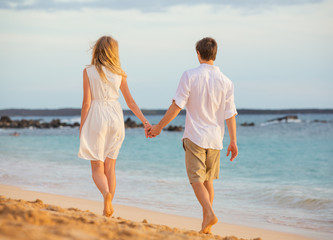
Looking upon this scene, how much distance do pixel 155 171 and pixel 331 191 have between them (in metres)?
4.65

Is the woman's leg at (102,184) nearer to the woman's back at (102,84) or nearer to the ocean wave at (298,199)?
the woman's back at (102,84)

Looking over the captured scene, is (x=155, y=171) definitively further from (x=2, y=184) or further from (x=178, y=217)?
(x=178, y=217)

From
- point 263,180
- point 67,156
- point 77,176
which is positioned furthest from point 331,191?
point 67,156

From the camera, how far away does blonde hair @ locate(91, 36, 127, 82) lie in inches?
179

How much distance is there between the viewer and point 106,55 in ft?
14.9

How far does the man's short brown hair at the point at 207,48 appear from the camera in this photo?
Result: 425 centimetres

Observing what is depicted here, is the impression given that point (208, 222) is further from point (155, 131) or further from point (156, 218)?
point (156, 218)

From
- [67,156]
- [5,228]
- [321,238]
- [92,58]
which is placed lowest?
[67,156]

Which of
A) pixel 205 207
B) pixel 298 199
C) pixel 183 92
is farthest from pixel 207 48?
pixel 298 199

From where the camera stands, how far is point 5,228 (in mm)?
2646

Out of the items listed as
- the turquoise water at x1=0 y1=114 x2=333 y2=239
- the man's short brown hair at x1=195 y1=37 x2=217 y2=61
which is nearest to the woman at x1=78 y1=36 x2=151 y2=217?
the man's short brown hair at x1=195 y1=37 x2=217 y2=61

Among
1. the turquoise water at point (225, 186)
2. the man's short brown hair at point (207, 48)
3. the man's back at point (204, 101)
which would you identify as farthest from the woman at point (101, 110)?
the turquoise water at point (225, 186)

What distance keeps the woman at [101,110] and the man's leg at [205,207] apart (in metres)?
0.90

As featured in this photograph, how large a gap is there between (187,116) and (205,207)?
0.84 meters
